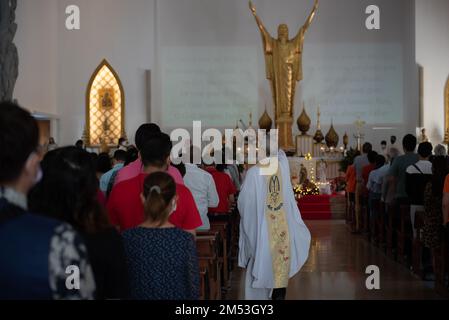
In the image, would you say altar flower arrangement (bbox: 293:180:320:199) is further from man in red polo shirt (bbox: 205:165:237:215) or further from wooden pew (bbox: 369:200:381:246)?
man in red polo shirt (bbox: 205:165:237:215)

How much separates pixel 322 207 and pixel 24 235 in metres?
13.5

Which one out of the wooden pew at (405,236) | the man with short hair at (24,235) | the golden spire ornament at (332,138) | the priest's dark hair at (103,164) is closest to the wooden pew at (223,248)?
the priest's dark hair at (103,164)

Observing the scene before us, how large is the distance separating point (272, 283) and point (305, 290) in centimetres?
161

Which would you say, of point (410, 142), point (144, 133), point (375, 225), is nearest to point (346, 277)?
point (410, 142)

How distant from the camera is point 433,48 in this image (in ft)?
61.7

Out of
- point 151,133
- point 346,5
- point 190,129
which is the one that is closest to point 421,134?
point 346,5

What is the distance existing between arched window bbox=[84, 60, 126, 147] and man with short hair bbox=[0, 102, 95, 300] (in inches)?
674

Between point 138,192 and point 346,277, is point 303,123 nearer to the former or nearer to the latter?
point 346,277

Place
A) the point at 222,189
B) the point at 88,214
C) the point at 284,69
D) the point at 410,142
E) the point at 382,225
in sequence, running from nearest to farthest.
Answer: the point at 88,214 → the point at 222,189 → the point at 410,142 → the point at 382,225 → the point at 284,69

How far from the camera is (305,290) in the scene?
8.05 m

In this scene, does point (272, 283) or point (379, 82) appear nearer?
point (272, 283)

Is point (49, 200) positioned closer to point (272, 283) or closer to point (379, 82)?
point (272, 283)

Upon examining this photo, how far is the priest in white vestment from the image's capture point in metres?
6.52

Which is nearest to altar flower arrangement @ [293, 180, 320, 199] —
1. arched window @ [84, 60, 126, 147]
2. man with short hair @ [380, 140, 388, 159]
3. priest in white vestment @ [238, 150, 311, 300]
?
man with short hair @ [380, 140, 388, 159]
